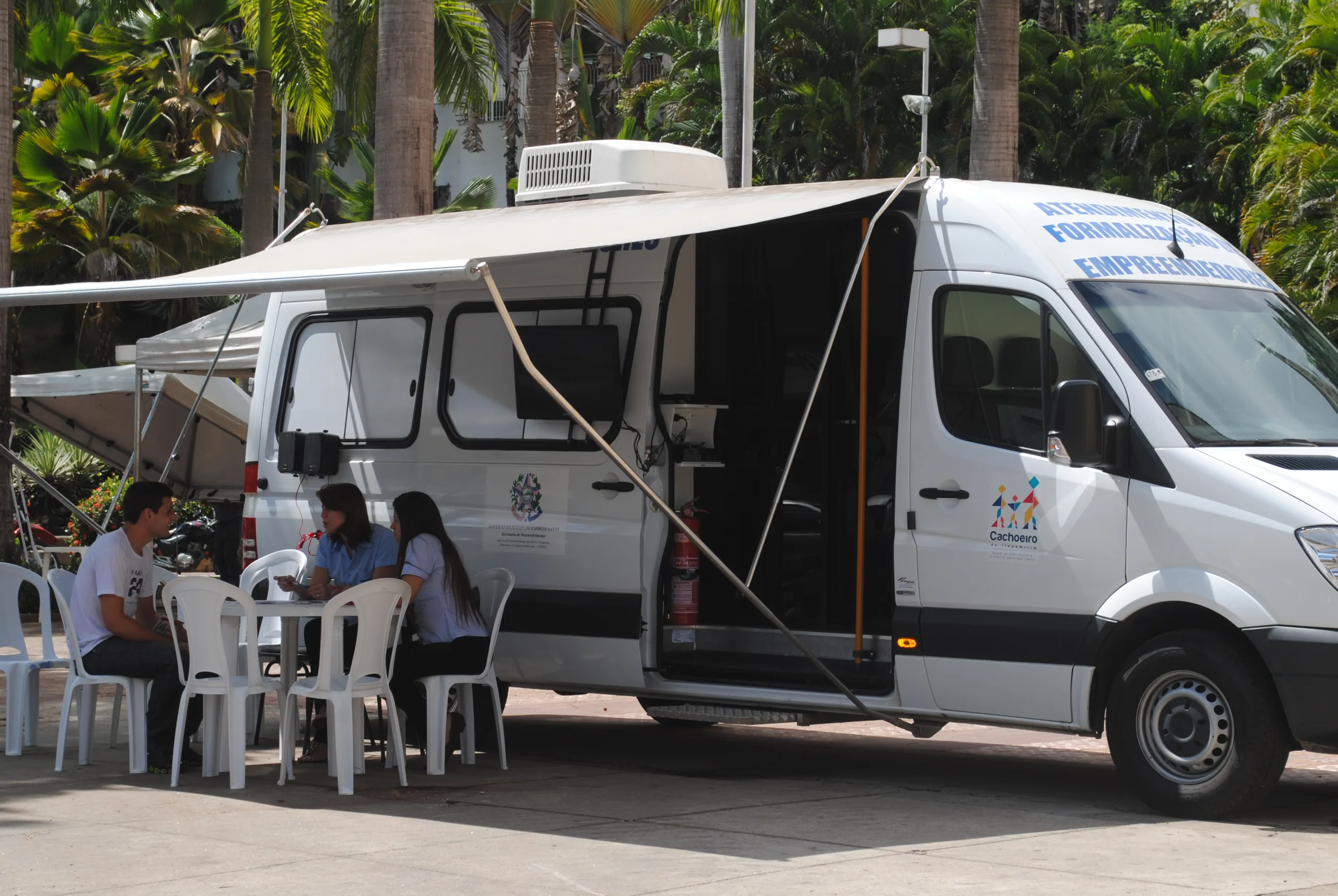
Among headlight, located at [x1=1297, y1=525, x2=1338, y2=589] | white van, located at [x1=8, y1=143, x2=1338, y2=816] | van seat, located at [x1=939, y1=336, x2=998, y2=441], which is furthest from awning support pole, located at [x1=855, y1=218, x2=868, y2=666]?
headlight, located at [x1=1297, y1=525, x2=1338, y2=589]

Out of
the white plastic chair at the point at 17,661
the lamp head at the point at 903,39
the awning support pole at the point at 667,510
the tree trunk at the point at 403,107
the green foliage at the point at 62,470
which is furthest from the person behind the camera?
the lamp head at the point at 903,39

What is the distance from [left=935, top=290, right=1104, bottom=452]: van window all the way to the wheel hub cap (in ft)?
3.71

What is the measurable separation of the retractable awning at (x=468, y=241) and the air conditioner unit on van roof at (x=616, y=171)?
0.60 ft

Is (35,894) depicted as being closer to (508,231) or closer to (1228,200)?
(508,231)

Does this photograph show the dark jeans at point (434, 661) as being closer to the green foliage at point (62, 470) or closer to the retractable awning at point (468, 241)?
the retractable awning at point (468, 241)

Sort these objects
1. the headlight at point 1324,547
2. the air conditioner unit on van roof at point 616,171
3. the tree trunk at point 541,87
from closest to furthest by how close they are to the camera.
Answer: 1. the headlight at point 1324,547
2. the air conditioner unit on van roof at point 616,171
3. the tree trunk at point 541,87

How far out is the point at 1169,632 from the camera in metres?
7.15

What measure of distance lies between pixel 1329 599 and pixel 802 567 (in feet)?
9.59

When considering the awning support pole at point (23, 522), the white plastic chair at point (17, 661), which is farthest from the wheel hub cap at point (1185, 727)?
the awning support pole at point (23, 522)

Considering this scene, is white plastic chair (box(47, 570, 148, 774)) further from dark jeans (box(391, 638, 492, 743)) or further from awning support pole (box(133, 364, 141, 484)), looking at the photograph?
awning support pole (box(133, 364, 141, 484))

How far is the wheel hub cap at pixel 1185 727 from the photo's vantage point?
7.01 m

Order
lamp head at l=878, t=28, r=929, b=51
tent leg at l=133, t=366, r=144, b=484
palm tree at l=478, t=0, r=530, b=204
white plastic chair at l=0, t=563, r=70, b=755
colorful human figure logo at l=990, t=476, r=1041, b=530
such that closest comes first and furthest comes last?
colorful human figure logo at l=990, t=476, r=1041, b=530 < white plastic chair at l=0, t=563, r=70, b=755 < tent leg at l=133, t=366, r=144, b=484 < lamp head at l=878, t=28, r=929, b=51 < palm tree at l=478, t=0, r=530, b=204

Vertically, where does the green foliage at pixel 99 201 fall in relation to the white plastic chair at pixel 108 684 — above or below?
above

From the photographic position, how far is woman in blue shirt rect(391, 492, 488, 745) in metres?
8.50
